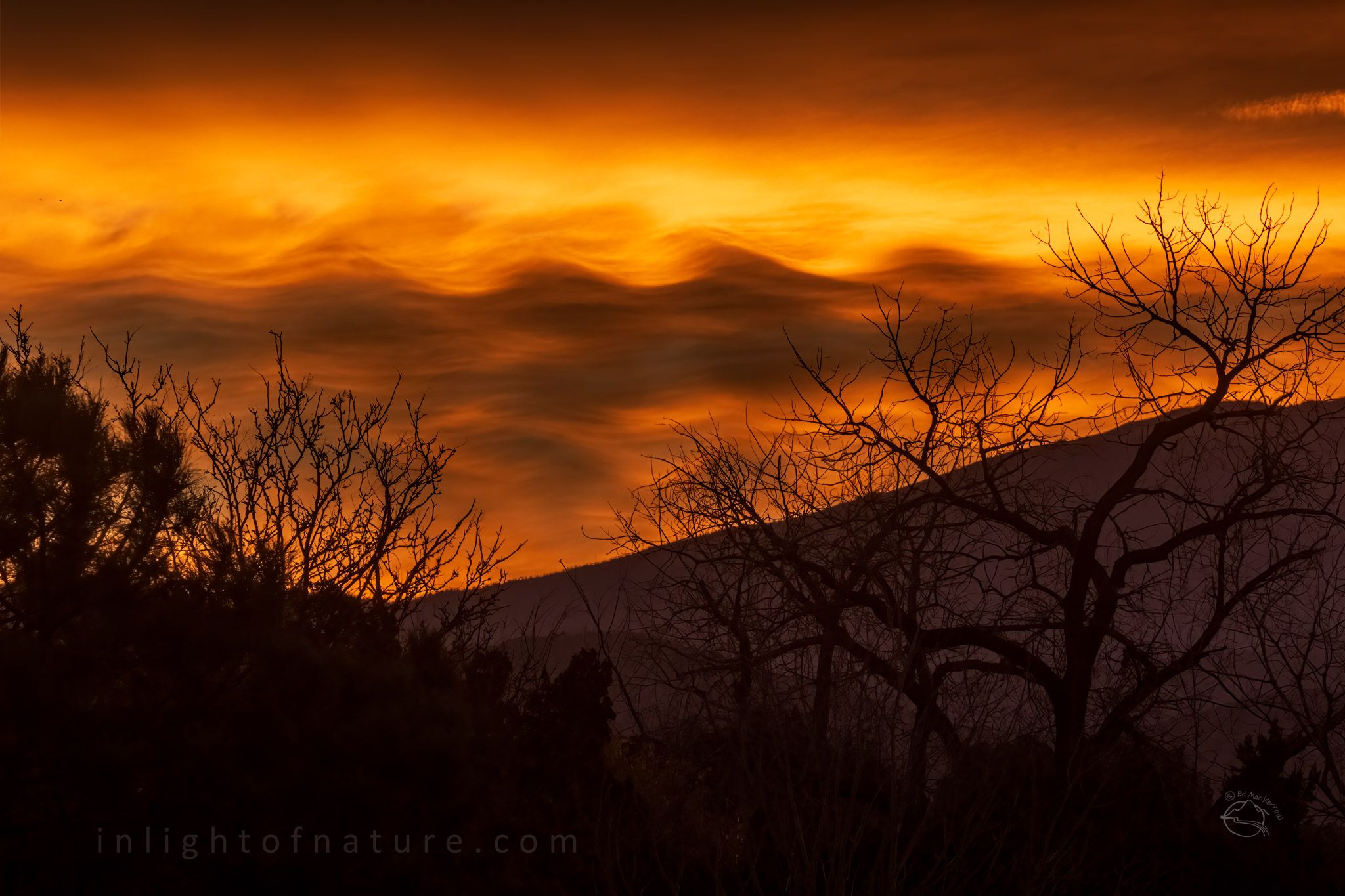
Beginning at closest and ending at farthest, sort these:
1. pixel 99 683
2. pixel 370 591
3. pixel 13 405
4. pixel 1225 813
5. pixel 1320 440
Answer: pixel 99 683
pixel 13 405
pixel 1225 813
pixel 1320 440
pixel 370 591

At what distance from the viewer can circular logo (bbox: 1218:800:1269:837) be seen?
1323 centimetres

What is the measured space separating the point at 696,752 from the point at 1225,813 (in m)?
5.80

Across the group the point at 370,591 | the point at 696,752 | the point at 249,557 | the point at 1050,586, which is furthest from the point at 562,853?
the point at 370,591

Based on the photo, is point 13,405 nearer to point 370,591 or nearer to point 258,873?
point 258,873

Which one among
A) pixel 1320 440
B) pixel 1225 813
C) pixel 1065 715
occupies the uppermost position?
pixel 1320 440

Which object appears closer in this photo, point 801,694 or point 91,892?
point 91,892

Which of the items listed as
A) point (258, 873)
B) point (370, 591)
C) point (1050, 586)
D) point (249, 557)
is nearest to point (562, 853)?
point (258, 873)

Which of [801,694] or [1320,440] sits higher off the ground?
[1320,440]

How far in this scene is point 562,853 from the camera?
36.7 ft

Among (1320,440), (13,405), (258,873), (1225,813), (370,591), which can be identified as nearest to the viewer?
(258,873)

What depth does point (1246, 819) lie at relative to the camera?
13609 millimetres

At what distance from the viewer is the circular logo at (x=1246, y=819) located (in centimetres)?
1323

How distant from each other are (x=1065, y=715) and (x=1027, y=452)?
9.72 feet

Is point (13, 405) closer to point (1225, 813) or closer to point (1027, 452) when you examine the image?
point (1027, 452)
